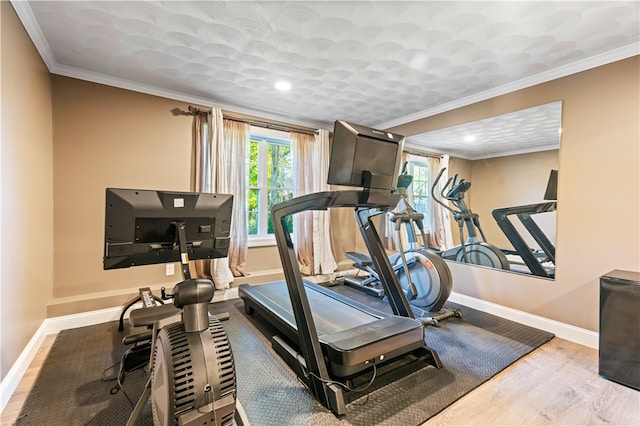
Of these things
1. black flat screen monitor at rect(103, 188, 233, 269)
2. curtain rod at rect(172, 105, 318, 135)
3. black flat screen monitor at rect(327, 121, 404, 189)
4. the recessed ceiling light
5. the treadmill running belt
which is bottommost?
the treadmill running belt

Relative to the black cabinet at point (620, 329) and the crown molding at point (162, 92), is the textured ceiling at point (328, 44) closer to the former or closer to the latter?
the crown molding at point (162, 92)

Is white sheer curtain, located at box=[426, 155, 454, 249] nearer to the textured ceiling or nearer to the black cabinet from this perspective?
the textured ceiling

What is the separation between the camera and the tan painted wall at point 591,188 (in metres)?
2.21

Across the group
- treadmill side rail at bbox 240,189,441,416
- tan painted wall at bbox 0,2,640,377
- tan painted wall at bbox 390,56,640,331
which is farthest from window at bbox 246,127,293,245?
tan painted wall at bbox 390,56,640,331

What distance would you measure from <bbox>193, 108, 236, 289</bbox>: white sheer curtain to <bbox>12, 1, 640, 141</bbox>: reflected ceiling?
0.30 metres

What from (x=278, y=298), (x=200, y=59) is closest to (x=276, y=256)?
(x=278, y=298)

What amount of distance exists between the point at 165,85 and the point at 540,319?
444 centimetres

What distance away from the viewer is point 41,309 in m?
2.37

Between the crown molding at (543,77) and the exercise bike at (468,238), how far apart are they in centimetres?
80

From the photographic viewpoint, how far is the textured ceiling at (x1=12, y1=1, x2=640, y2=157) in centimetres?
185

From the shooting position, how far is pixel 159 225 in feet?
4.72

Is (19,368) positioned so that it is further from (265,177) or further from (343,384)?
(265,177)

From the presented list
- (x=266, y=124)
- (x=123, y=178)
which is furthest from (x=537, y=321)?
(x=123, y=178)

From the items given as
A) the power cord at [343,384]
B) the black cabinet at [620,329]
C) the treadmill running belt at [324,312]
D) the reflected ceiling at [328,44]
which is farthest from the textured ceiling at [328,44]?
the power cord at [343,384]
